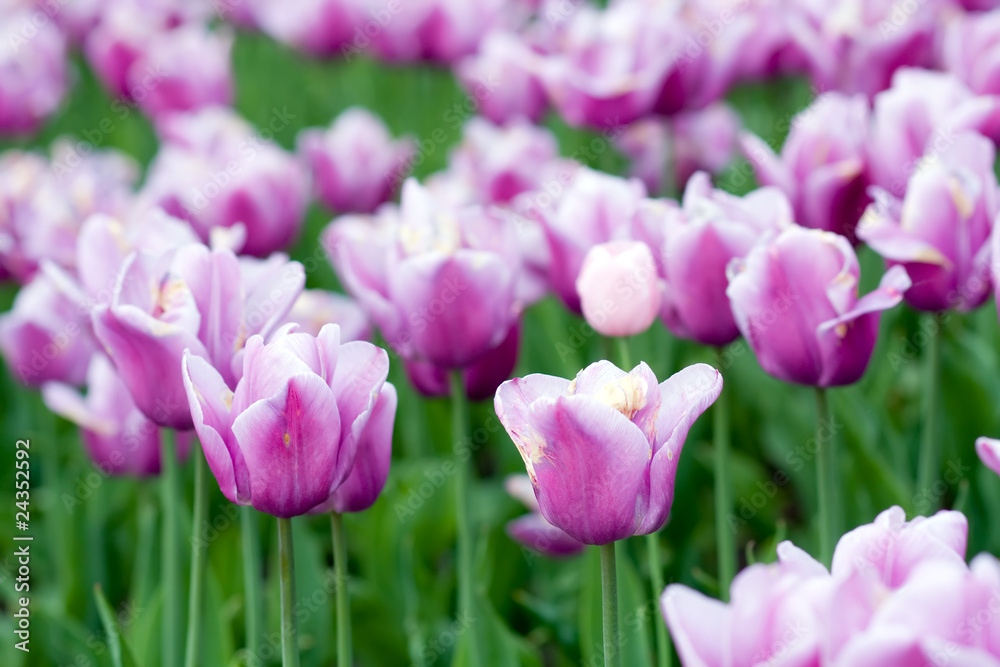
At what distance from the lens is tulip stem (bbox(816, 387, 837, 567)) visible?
109cm

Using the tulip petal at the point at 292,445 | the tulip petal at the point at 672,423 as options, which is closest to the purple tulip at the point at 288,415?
the tulip petal at the point at 292,445

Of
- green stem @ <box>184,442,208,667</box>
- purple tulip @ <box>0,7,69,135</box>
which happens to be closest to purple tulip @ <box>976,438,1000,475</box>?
green stem @ <box>184,442,208,667</box>

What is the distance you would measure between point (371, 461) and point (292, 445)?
12 cm

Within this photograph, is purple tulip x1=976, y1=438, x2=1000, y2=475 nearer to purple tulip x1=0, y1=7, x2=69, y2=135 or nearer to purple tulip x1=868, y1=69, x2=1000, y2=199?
purple tulip x1=868, y1=69, x2=1000, y2=199

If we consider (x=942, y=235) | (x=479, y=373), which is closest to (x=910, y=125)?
(x=942, y=235)

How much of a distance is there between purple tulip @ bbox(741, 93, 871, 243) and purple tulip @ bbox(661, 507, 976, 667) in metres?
0.71

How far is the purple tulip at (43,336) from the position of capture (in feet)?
5.45

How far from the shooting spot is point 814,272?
1.01m

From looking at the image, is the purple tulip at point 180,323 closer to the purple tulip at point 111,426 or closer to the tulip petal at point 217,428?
the tulip petal at point 217,428

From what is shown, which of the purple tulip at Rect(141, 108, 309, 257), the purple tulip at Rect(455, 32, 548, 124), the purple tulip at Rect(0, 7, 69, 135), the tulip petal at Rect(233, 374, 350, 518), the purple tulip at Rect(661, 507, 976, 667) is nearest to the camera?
the purple tulip at Rect(661, 507, 976, 667)

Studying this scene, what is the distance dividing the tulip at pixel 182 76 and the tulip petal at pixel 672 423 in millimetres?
2249

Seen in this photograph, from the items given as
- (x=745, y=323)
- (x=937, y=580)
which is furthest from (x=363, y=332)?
(x=937, y=580)

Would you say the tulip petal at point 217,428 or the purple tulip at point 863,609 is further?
the tulip petal at point 217,428

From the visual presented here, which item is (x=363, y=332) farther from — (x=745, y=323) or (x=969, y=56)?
(x=969, y=56)
